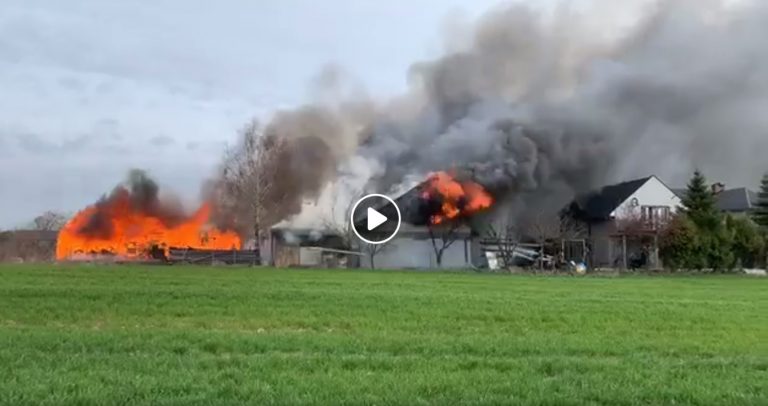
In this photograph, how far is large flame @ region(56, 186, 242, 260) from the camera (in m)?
54.8

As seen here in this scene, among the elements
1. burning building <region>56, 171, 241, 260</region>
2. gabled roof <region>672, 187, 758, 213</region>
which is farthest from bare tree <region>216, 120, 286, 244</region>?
gabled roof <region>672, 187, 758, 213</region>

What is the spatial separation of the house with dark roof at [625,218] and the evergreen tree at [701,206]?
6.61 ft

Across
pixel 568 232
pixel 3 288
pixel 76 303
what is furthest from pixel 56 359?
pixel 568 232

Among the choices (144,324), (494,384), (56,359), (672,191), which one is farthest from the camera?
(672,191)

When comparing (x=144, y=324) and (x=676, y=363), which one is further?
(x=144, y=324)

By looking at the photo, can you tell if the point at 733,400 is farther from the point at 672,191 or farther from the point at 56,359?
the point at 672,191

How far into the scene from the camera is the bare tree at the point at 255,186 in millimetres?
56656

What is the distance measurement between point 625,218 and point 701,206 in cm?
620

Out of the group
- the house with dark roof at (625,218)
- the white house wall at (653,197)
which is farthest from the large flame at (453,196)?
the white house wall at (653,197)

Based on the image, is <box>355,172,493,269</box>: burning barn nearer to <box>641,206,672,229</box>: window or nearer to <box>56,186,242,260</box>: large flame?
<box>56,186,242,260</box>: large flame

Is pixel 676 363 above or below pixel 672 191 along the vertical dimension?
below

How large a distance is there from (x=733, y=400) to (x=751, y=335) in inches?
362

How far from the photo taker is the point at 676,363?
11.3 meters

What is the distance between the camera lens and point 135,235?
55.2 meters
